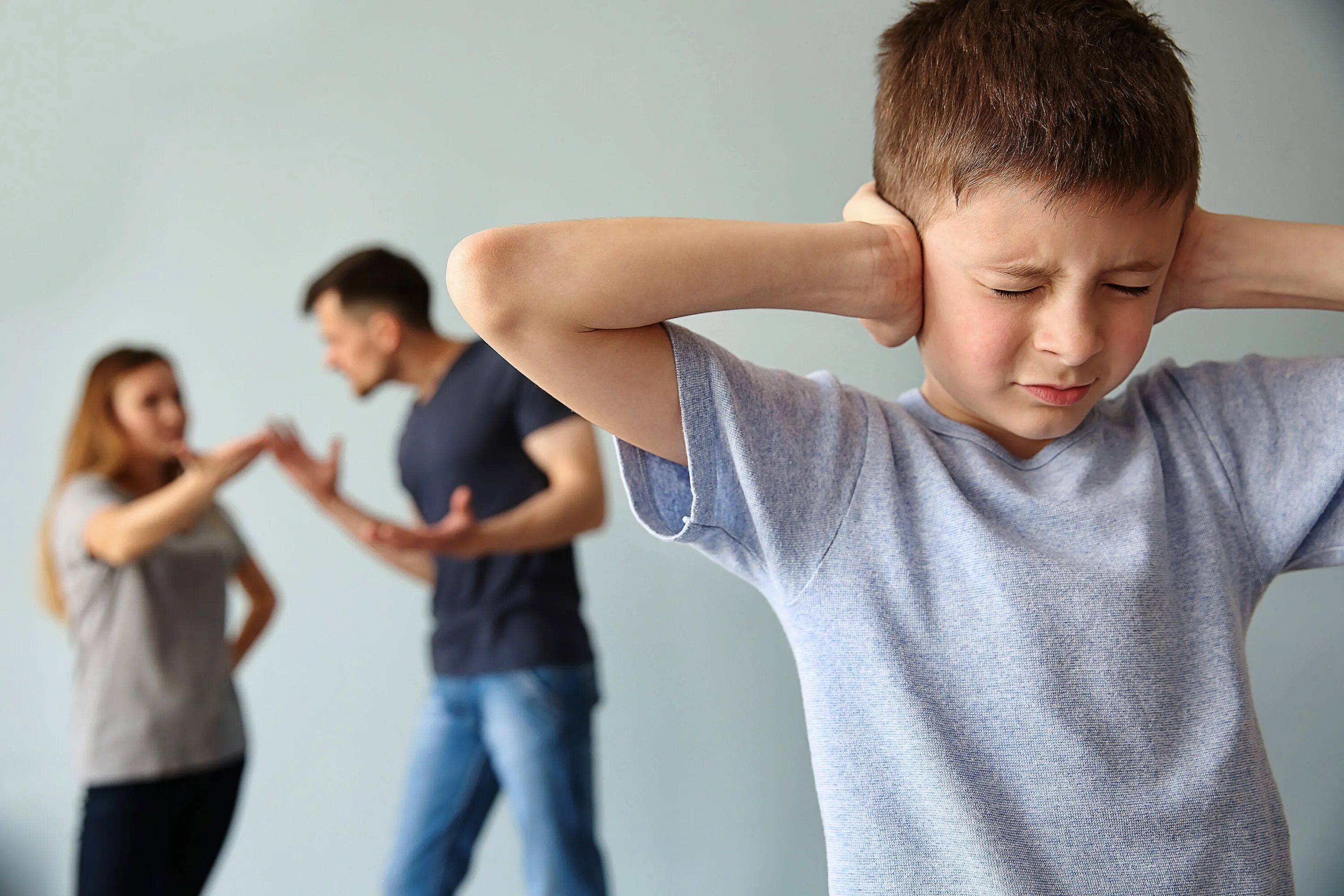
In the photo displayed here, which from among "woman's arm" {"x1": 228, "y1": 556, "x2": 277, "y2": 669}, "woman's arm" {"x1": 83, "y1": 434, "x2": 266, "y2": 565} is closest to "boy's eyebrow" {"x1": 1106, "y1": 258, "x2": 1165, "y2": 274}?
"woman's arm" {"x1": 83, "y1": 434, "x2": 266, "y2": 565}

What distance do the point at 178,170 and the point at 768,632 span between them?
4.74 feet

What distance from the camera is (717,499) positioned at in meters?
0.57

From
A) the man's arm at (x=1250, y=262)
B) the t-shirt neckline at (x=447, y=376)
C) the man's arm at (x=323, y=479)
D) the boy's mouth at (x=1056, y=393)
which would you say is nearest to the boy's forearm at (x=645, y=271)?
the boy's mouth at (x=1056, y=393)

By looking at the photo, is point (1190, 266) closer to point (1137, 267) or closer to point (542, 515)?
point (1137, 267)

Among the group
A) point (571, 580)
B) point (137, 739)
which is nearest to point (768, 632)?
point (571, 580)

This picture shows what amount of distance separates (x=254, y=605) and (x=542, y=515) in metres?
0.71

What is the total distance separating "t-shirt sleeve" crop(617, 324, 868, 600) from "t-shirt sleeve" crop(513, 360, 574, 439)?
857 millimetres

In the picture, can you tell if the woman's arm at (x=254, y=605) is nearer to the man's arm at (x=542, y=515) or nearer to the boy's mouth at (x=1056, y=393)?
the man's arm at (x=542, y=515)

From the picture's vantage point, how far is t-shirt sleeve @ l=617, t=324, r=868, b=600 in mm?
549

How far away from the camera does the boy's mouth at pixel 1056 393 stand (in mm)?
587

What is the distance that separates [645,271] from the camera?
0.53 metres

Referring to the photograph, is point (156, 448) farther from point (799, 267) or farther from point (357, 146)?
point (799, 267)

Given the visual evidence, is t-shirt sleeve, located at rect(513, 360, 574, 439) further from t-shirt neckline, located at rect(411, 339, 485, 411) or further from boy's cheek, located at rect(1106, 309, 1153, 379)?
boy's cheek, located at rect(1106, 309, 1153, 379)

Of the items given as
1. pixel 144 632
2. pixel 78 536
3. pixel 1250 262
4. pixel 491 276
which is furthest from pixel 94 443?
pixel 1250 262
